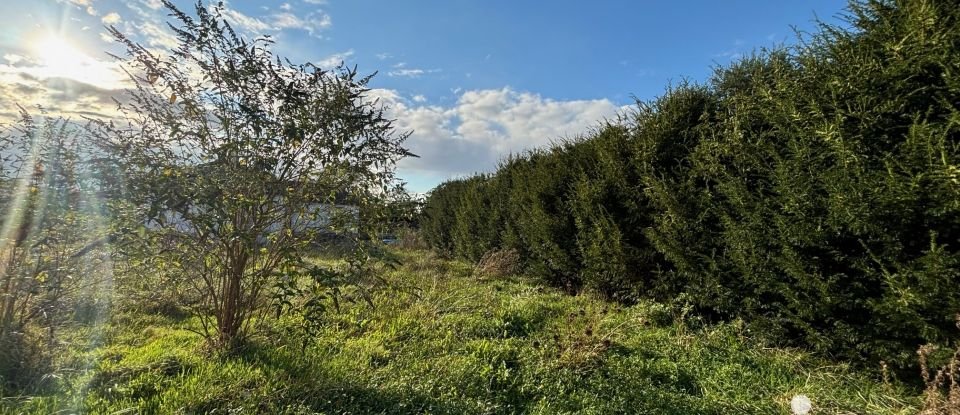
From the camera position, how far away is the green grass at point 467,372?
9.21 feet

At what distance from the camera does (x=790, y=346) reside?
3783mm

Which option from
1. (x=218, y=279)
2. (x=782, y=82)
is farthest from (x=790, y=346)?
(x=218, y=279)

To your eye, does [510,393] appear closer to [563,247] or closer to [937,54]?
[937,54]

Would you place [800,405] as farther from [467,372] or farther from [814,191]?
[467,372]

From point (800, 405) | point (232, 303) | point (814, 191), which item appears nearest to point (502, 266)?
point (232, 303)

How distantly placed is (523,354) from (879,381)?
2.58 meters

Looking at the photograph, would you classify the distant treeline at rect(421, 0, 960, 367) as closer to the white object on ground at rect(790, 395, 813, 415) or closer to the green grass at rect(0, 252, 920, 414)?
the green grass at rect(0, 252, 920, 414)

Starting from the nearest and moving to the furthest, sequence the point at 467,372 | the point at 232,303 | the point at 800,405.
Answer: the point at 800,405, the point at 467,372, the point at 232,303

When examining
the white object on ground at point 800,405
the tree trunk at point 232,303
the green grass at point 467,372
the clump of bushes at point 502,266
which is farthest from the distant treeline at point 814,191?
the tree trunk at point 232,303

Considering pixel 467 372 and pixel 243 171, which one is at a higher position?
pixel 243 171

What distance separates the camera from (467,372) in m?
3.28

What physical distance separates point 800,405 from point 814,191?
155cm

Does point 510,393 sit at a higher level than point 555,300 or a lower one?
lower

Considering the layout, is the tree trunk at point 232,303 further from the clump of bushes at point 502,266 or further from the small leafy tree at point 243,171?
the clump of bushes at point 502,266
